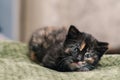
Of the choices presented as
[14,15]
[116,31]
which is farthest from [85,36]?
[14,15]

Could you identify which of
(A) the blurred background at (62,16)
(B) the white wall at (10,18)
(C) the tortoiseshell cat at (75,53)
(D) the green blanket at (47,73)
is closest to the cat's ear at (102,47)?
(C) the tortoiseshell cat at (75,53)

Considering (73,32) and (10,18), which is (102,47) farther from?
(10,18)

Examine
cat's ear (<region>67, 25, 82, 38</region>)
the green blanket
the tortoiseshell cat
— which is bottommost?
the green blanket

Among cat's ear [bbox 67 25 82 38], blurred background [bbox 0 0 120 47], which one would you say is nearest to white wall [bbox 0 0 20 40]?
blurred background [bbox 0 0 120 47]

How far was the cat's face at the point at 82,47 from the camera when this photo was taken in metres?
1.37

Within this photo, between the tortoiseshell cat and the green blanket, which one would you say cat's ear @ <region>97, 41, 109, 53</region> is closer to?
the tortoiseshell cat

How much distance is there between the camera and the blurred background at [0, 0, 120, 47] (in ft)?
7.45

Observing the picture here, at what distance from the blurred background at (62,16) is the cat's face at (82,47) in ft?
2.67

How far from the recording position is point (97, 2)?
7.67ft

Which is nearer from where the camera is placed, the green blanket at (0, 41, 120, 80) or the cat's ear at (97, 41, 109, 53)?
the green blanket at (0, 41, 120, 80)

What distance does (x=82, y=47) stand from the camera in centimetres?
139

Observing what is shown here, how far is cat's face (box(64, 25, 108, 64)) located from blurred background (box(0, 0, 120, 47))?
81 cm

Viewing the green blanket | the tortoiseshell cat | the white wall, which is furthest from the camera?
the white wall

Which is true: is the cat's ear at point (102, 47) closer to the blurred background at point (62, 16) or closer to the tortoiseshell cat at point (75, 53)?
the tortoiseshell cat at point (75, 53)
